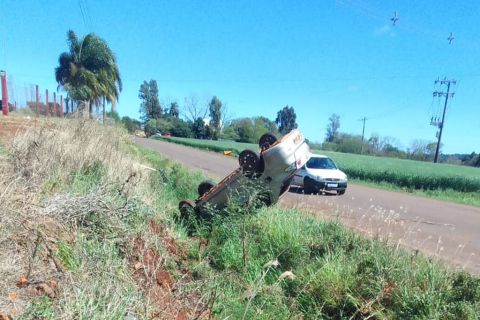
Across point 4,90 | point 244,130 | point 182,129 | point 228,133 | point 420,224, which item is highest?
point 4,90

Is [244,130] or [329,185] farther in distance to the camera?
[244,130]

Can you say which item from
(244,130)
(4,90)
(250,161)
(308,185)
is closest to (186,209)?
(250,161)

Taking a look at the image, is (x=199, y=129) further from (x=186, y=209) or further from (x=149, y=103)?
(x=186, y=209)

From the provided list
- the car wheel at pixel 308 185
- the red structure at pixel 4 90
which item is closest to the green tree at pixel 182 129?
the red structure at pixel 4 90

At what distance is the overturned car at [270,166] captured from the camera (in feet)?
15.6

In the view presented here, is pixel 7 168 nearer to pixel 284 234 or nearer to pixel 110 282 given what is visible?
pixel 110 282

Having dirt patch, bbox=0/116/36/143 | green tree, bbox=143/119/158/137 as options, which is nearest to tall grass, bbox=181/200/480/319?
dirt patch, bbox=0/116/36/143

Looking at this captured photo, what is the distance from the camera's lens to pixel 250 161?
505 cm

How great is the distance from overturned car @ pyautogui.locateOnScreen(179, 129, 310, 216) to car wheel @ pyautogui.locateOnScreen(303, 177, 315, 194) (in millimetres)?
7558

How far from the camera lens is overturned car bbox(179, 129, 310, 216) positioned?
15.6 ft

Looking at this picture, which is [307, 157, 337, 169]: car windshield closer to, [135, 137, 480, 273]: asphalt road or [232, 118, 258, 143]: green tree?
[135, 137, 480, 273]: asphalt road

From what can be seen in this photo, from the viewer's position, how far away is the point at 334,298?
10.9 ft

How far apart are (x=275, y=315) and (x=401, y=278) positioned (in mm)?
1536

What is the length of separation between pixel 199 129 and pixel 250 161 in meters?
89.8
